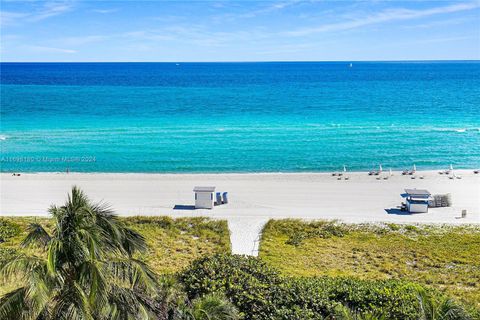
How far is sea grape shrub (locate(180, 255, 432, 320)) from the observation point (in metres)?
12.0

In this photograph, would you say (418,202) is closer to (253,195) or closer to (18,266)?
(253,195)

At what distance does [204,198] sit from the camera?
26.5m

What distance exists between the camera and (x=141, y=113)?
69125 mm

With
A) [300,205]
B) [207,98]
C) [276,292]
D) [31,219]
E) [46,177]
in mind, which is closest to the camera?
[276,292]

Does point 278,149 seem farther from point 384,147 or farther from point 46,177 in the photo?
point 46,177

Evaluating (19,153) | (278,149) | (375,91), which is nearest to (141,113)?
(19,153)

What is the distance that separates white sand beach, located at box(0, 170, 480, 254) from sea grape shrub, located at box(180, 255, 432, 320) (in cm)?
694

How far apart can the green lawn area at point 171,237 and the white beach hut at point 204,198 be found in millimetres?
2074

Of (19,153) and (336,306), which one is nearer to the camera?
(336,306)

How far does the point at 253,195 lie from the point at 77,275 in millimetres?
21554

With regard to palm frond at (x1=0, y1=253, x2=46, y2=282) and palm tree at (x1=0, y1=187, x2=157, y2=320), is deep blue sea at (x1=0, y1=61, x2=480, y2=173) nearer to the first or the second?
palm tree at (x1=0, y1=187, x2=157, y2=320)

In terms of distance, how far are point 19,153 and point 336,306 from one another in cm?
4061

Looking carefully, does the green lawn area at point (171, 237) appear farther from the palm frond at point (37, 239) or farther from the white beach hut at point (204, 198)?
the palm frond at point (37, 239)

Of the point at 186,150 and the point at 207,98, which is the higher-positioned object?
the point at 207,98
